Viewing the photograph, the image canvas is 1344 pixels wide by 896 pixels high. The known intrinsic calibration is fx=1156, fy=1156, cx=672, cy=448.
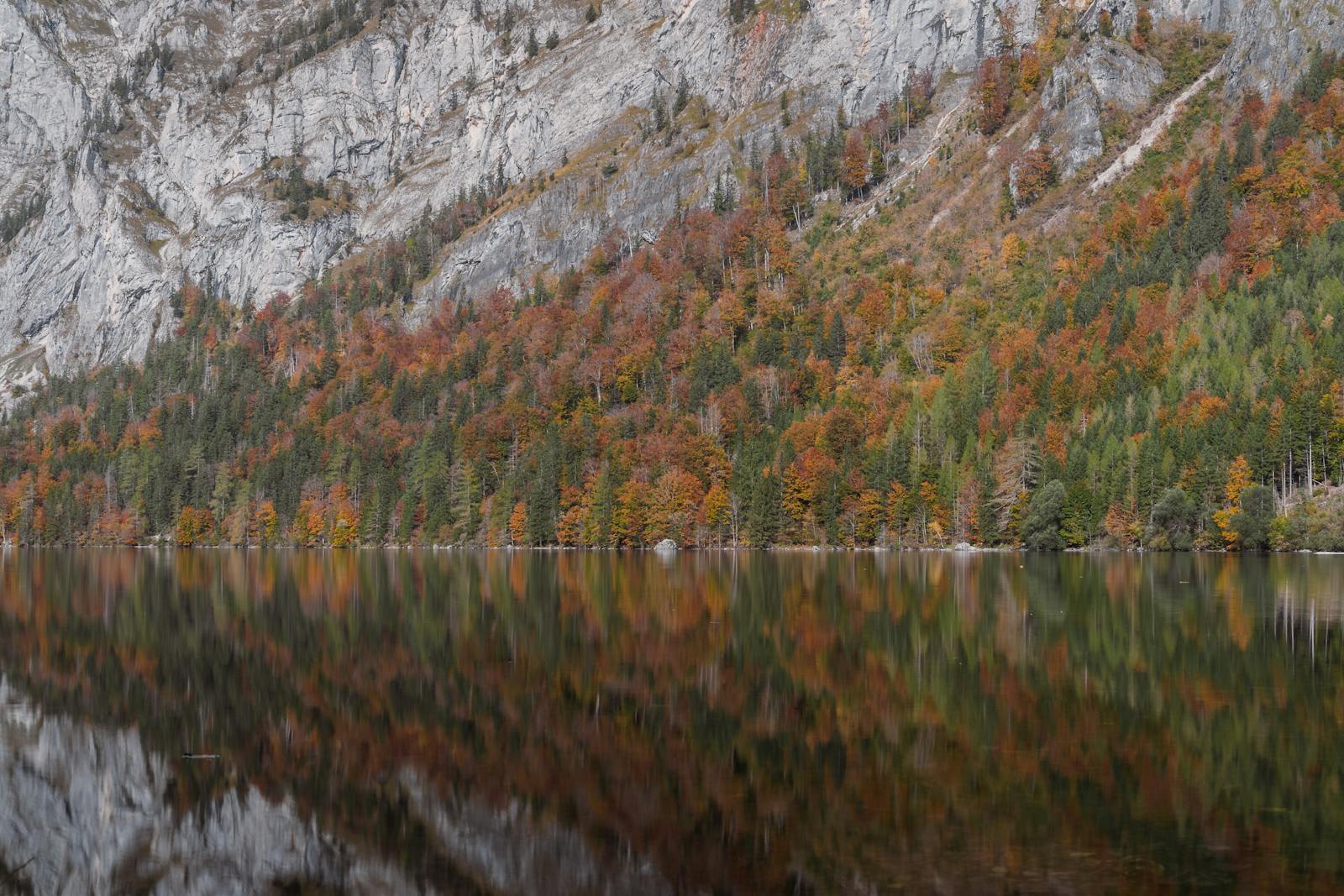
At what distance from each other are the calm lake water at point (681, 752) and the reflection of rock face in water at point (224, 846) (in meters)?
0.07

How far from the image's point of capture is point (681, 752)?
23.2 meters

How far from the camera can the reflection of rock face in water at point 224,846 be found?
1694 cm

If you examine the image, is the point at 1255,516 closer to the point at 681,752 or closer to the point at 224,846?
the point at 681,752

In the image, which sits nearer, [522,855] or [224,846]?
[522,855]

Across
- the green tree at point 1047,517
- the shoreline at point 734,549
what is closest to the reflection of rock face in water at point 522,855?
the shoreline at point 734,549

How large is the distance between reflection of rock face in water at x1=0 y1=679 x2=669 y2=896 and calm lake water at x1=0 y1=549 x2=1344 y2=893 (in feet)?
0.22

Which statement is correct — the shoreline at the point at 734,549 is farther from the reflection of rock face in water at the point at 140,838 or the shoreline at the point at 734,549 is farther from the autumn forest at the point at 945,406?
the reflection of rock face in water at the point at 140,838

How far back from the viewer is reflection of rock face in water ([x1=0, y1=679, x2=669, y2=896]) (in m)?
16.9

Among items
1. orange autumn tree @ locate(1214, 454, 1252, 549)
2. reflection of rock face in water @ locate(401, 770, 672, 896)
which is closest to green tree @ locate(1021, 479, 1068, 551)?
orange autumn tree @ locate(1214, 454, 1252, 549)

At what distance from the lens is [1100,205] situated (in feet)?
575

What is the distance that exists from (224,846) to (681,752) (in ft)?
28.5

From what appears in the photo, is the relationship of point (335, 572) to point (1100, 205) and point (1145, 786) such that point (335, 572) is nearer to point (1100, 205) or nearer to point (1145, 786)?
point (1145, 786)

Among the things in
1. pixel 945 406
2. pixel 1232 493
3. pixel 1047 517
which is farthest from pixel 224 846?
pixel 945 406

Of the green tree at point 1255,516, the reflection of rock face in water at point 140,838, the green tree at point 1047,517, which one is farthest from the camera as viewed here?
the green tree at point 1047,517
